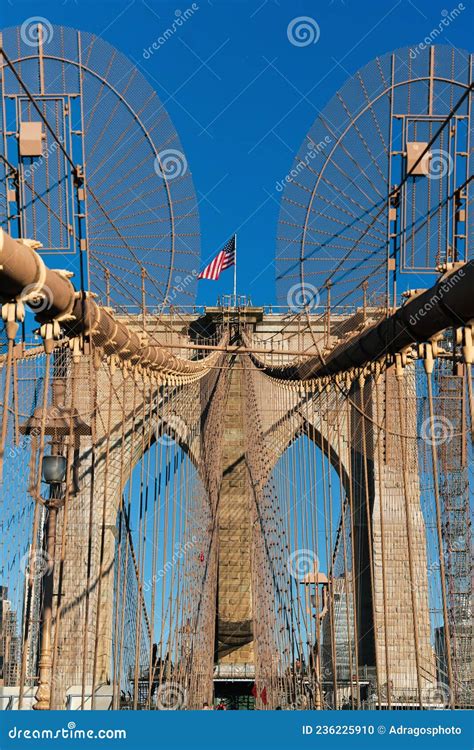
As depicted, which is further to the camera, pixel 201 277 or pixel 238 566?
pixel 238 566

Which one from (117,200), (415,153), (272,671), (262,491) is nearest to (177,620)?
(272,671)

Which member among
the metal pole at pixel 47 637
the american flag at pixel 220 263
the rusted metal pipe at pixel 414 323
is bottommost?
the metal pole at pixel 47 637

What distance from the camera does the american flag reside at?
21.2 m

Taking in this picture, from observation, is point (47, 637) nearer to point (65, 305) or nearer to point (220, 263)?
point (65, 305)

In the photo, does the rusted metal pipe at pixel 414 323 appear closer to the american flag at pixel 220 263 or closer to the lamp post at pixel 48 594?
the lamp post at pixel 48 594

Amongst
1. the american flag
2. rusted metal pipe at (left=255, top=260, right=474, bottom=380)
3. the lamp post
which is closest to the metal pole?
the lamp post

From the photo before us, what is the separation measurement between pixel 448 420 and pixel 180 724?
1394 centimetres

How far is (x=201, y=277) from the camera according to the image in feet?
69.1

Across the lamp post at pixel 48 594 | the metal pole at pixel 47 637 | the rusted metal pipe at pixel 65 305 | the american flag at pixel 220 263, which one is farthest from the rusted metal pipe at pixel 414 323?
the american flag at pixel 220 263

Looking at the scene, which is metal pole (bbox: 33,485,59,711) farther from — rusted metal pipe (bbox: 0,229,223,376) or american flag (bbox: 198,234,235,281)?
american flag (bbox: 198,234,235,281)

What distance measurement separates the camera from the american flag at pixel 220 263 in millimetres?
21156

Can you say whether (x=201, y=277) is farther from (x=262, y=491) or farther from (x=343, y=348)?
(x=343, y=348)

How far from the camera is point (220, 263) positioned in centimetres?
2147

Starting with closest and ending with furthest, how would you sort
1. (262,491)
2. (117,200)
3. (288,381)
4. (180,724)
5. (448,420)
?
1. (180,724)
2. (117,200)
3. (288,381)
4. (262,491)
5. (448,420)
